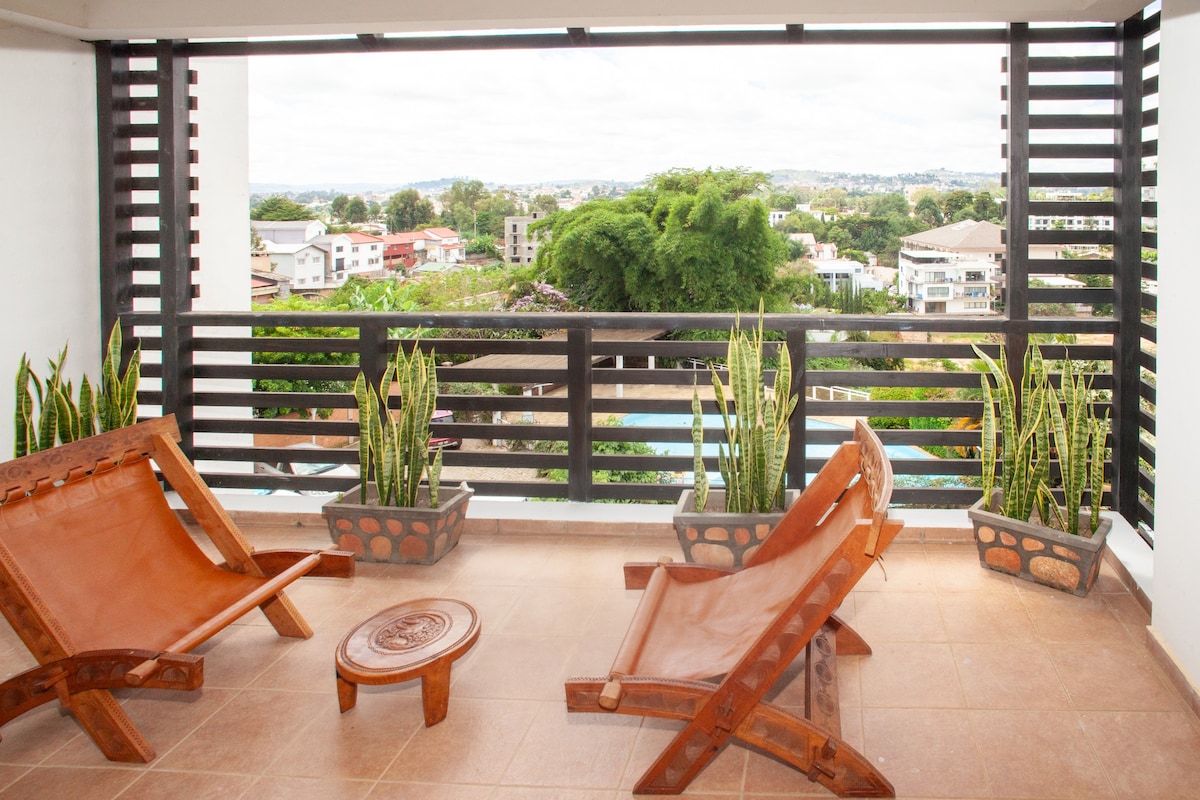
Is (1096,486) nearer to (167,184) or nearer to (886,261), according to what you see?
(886,261)

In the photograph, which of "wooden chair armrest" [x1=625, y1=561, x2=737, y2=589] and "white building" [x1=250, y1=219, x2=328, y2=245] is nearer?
"wooden chair armrest" [x1=625, y1=561, x2=737, y2=589]

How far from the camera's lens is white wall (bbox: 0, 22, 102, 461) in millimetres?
4461

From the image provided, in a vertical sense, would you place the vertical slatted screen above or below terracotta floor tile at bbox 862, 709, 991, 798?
Answer: above

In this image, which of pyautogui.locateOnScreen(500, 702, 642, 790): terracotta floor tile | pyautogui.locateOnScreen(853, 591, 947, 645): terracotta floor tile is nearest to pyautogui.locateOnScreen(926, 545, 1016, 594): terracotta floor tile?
pyautogui.locateOnScreen(853, 591, 947, 645): terracotta floor tile

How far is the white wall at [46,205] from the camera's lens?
446 cm

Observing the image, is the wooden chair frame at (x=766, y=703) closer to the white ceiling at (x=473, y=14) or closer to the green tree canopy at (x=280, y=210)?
the white ceiling at (x=473, y=14)

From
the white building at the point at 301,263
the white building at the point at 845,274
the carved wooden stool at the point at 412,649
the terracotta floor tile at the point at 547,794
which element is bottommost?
the terracotta floor tile at the point at 547,794

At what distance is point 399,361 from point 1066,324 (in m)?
3.15

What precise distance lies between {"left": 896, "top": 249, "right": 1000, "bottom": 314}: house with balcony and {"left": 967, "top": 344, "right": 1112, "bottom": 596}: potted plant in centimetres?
81

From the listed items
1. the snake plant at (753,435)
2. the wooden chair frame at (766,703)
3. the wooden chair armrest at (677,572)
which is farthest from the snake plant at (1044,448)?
the wooden chair frame at (766,703)

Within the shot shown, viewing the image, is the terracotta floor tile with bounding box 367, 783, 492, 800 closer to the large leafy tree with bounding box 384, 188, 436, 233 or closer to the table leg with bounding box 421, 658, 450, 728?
the table leg with bounding box 421, 658, 450, 728

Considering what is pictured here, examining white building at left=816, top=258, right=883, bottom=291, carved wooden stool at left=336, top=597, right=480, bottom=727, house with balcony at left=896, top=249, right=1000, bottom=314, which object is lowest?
carved wooden stool at left=336, top=597, right=480, bottom=727

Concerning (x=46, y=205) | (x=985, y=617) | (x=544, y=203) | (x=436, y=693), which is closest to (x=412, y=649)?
(x=436, y=693)

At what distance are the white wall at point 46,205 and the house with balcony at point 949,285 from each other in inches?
170
